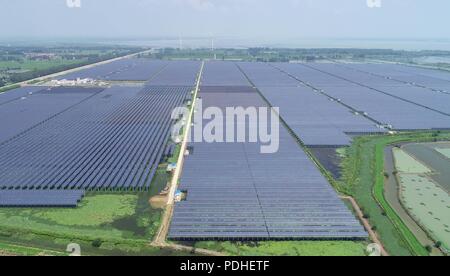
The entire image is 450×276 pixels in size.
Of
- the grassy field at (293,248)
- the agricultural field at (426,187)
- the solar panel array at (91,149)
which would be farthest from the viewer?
the solar panel array at (91,149)

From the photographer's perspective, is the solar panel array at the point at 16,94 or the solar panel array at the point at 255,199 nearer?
the solar panel array at the point at 255,199

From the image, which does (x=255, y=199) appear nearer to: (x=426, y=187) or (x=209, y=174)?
(x=209, y=174)

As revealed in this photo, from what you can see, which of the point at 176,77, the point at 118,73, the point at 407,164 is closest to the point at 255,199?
the point at 407,164

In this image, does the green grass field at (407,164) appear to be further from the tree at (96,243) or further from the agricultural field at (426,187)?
the tree at (96,243)

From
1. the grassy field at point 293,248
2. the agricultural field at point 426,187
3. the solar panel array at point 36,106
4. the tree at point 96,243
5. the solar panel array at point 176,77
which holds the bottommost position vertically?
the grassy field at point 293,248

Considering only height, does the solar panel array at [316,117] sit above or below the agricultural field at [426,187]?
above

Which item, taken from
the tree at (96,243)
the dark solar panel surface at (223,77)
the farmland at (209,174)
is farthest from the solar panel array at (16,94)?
the tree at (96,243)
